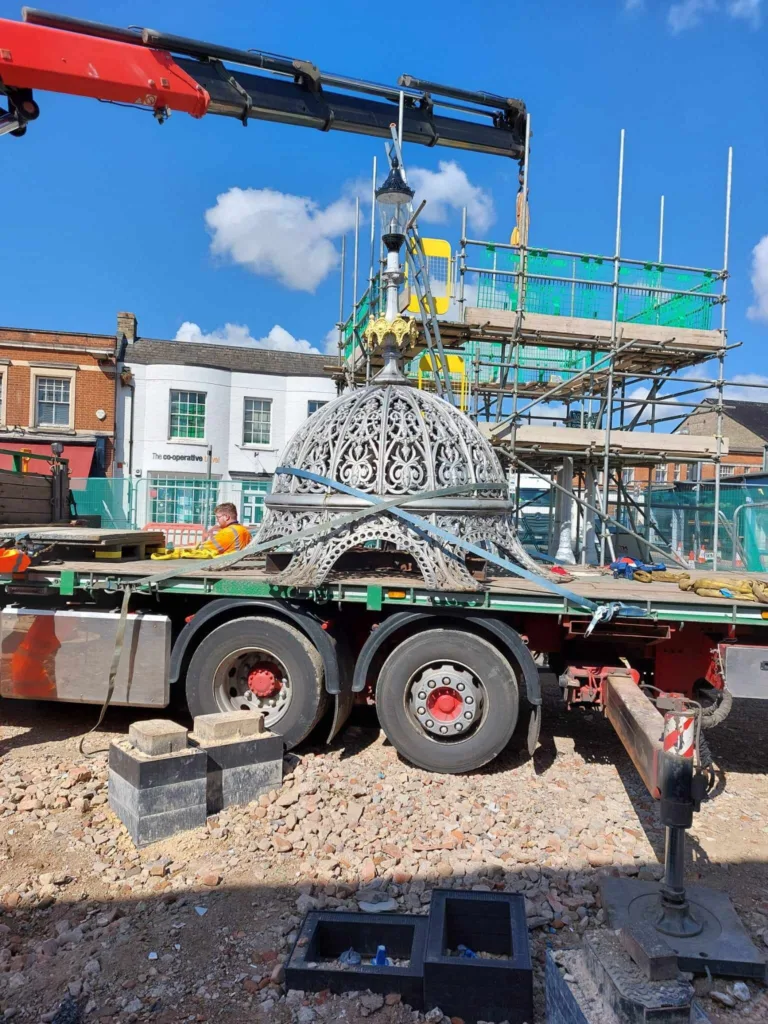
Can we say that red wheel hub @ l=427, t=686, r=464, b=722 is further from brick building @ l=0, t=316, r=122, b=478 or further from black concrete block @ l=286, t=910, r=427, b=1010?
brick building @ l=0, t=316, r=122, b=478

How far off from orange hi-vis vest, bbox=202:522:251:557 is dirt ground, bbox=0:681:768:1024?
221 centimetres

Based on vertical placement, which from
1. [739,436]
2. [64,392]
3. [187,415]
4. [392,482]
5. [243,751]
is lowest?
[243,751]

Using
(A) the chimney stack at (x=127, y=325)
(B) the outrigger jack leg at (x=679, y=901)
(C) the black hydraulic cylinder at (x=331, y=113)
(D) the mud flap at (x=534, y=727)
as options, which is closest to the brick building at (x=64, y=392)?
(A) the chimney stack at (x=127, y=325)

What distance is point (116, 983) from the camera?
352cm

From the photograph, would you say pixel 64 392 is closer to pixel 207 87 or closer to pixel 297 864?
pixel 207 87

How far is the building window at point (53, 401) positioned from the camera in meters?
23.8

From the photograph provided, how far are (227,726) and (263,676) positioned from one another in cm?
96

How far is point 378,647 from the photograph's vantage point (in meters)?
6.14

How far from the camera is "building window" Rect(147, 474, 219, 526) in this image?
19062mm

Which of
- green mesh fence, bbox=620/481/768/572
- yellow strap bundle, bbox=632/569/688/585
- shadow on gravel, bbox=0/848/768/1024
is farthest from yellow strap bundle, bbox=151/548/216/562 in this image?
green mesh fence, bbox=620/481/768/572

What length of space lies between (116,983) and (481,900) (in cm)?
179

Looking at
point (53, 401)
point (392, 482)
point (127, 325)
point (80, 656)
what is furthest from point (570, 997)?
point (127, 325)

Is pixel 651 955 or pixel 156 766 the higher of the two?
pixel 156 766

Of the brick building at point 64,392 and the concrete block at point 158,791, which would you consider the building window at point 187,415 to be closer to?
the brick building at point 64,392
